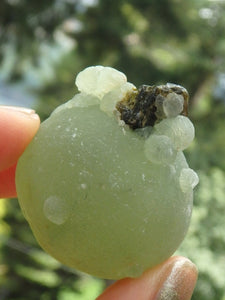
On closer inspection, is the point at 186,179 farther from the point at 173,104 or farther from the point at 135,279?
the point at 135,279

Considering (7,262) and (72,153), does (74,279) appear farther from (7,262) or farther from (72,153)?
(72,153)

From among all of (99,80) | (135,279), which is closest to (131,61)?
(99,80)

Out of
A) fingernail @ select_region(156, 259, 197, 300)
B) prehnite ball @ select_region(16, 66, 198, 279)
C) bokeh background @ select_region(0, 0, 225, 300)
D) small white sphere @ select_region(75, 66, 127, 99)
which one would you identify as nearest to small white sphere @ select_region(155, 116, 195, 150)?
prehnite ball @ select_region(16, 66, 198, 279)

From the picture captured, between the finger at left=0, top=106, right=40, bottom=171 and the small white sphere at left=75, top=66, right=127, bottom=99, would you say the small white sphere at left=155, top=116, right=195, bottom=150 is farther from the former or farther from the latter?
the finger at left=0, top=106, right=40, bottom=171

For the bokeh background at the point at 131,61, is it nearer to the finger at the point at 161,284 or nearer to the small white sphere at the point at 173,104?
the finger at the point at 161,284

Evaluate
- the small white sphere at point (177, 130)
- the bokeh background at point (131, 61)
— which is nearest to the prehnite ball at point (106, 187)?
the small white sphere at point (177, 130)

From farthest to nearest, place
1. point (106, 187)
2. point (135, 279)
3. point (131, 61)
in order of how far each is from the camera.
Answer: point (131, 61) < point (135, 279) < point (106, 187)

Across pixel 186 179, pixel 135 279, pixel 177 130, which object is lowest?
pixel 135 279
